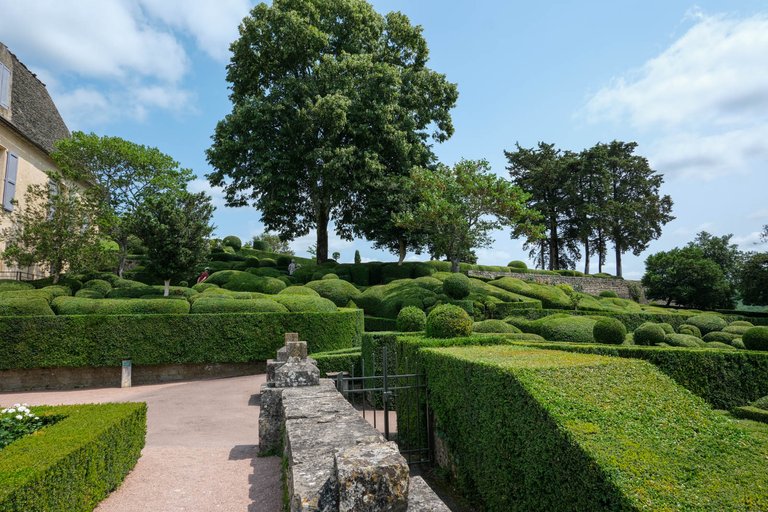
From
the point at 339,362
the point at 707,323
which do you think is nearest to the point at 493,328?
the point at 339,362

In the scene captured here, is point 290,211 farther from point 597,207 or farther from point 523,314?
point 597,207

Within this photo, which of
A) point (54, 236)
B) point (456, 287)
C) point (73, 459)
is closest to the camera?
point (73, 459)

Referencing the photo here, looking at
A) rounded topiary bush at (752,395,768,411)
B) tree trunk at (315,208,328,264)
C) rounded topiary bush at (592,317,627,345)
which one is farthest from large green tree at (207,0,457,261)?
rounded topiary bush at (752,395,768,411)

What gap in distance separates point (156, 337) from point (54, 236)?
10.2 m

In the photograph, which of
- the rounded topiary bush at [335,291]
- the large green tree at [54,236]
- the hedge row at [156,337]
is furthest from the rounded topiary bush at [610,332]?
the large green tree at [54,236]

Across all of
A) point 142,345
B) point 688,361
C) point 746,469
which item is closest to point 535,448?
point 746,469

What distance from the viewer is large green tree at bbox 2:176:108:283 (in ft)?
70.7

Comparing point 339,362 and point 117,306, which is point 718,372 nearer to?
point 339,362

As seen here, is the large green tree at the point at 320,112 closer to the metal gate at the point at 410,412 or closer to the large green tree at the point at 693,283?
the metal gate at the point at 410,412

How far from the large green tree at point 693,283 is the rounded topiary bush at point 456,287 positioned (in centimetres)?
2569

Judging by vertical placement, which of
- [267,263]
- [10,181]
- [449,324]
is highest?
[10,181]

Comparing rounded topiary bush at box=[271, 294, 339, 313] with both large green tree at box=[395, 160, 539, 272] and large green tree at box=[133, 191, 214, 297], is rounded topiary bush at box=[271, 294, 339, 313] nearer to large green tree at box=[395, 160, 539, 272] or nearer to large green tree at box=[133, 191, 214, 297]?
large green tree at box=[133, 191, 214, 297]

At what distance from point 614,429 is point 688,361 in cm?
700

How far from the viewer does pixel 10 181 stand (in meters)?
23.5
